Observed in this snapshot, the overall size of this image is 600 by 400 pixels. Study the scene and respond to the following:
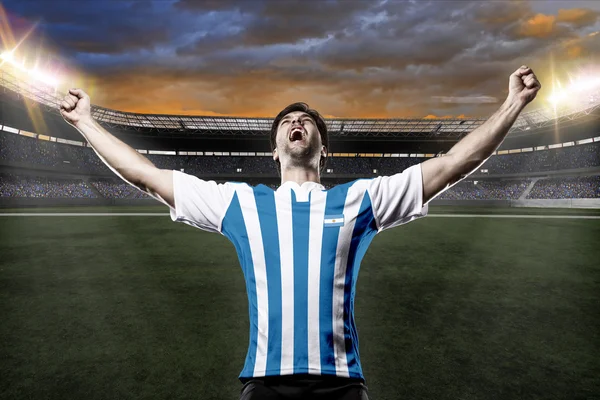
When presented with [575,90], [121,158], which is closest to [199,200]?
[121,158]

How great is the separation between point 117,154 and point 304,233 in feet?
3.27

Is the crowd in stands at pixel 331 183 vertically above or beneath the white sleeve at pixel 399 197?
above

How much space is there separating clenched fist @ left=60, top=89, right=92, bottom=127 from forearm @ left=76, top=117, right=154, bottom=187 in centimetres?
4

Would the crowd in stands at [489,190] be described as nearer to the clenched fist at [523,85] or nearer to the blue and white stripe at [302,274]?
the clenched fist at [523,85]

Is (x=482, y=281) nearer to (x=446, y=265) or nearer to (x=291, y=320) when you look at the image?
(x=446, y=265)

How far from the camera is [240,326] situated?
3.37 m

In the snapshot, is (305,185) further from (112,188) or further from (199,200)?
(112,188)

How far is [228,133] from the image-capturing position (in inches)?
1729

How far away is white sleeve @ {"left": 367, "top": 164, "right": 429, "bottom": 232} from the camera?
1601 mm

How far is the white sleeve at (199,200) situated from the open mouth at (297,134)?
448 millimetres

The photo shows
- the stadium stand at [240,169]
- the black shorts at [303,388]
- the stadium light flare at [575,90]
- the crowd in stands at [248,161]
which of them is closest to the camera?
the black shorts at [303,388]

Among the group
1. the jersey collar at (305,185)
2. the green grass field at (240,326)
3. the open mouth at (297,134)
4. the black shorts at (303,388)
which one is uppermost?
the open mouth at (297,134)

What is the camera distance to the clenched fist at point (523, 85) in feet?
5.27

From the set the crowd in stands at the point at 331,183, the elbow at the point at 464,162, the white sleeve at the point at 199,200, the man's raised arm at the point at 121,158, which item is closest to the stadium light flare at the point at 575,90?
the crowd in stands at the point at 331,183
